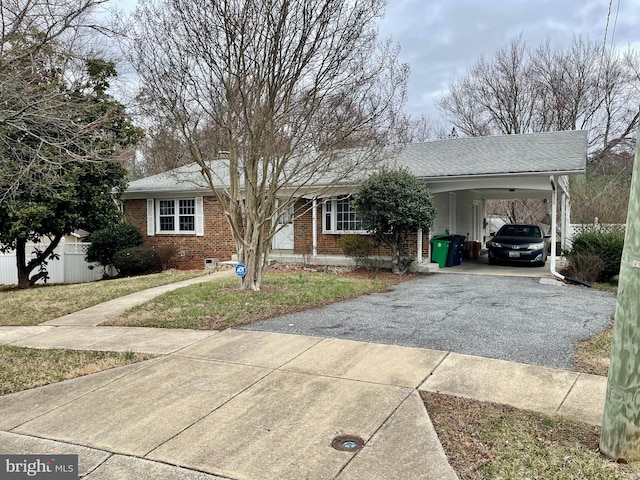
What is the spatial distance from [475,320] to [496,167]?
23.1 ft

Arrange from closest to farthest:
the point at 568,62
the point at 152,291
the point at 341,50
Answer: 1. the point at 341,50
2. the point at 152,291
3. the point at 568,62

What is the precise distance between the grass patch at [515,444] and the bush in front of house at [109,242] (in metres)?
14.7

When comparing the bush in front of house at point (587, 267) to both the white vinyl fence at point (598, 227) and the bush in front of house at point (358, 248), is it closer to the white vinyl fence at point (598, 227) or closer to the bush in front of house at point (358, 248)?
the white vinyl fence at point (598, 227)

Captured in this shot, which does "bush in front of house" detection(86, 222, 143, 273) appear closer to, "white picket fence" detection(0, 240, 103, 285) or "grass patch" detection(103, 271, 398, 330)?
"white picket fence" detection(0, 240, 103, 285)

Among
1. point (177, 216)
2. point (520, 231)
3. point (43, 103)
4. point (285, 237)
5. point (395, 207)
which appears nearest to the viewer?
point (43, 103)

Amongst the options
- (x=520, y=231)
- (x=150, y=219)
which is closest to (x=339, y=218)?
(x=520, y=231)

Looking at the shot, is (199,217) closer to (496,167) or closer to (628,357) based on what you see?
(496,167)

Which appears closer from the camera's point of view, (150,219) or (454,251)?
(454,251)

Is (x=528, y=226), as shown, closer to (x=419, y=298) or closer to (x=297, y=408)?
(x=419, y=298)

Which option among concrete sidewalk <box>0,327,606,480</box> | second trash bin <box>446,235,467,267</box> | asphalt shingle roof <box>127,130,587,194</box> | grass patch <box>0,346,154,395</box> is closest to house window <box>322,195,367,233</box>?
asphalt shingle roof <box>127,130,587,194</box>

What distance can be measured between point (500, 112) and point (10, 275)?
28542 millimetres

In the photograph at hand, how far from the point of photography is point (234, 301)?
352 inches

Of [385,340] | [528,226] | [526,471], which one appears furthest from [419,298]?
[528,226]

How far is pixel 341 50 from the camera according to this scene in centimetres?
Answer: 871
